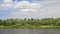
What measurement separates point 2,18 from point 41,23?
1476mm

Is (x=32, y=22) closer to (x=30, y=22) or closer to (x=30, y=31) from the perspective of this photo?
(x=30, y=22)

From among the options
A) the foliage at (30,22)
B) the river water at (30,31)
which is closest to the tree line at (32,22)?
the foliage at (30,22)

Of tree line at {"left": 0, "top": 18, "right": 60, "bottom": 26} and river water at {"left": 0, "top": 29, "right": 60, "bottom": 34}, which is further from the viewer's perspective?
river water at {"left": 0, "top": 29, "right": 60, "bottom": 34}

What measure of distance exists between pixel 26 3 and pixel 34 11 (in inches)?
16.8

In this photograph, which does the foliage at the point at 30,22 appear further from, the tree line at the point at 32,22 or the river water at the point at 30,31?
the river water at the point at 30,31

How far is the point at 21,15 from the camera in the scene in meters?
8.71

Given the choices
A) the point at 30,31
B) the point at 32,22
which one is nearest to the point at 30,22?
the point at 32,22

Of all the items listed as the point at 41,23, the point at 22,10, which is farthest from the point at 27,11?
the point at 41,23

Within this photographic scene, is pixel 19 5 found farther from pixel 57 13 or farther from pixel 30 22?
pixel 57 13

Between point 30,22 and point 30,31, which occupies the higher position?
point 30,22

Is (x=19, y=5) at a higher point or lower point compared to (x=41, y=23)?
higher

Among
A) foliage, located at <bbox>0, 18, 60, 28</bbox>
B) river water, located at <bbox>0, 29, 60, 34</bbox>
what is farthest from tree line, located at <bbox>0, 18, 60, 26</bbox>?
river water, located at <bbox>0, 29, 60, 34</bbox>

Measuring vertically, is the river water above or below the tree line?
below

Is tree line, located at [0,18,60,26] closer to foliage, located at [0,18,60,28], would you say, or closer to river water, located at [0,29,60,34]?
foliage, located at [0,18,60,28]
